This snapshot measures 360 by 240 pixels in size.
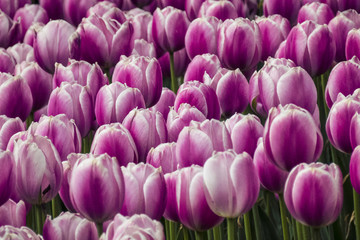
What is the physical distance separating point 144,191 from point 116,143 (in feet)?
0.49

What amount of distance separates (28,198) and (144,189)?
199 mm

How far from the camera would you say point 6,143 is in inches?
51.3

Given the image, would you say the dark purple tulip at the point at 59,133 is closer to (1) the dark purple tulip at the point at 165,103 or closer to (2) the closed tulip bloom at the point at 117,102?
(2) the closed tulip bloom at the point at 117,102

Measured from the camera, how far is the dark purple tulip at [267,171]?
1.11 m

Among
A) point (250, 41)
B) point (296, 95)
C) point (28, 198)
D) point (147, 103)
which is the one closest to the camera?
point (28, 198)

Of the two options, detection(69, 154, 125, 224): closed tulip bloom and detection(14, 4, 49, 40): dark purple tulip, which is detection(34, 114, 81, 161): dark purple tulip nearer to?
detection(69, 154, 125, 224): closed tulip bloom

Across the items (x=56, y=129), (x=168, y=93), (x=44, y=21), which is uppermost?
(x=56, y=129)

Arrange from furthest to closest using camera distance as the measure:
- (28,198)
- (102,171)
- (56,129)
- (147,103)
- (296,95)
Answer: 1. (147,103)
2. (296,95)
3. (56,129)
4. (28,198)
5. (102,171)

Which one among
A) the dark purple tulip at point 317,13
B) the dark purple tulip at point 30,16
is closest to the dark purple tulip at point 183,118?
the dark purple tulip at point 317,13

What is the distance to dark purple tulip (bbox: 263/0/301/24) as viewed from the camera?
6.84 ft

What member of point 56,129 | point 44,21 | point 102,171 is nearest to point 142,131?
point 56,129

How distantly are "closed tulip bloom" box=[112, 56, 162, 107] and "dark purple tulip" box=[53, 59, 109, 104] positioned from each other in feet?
0.15

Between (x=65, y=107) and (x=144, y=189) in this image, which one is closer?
(x=144, y=189)

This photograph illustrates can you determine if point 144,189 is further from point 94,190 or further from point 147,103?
point 147,103
